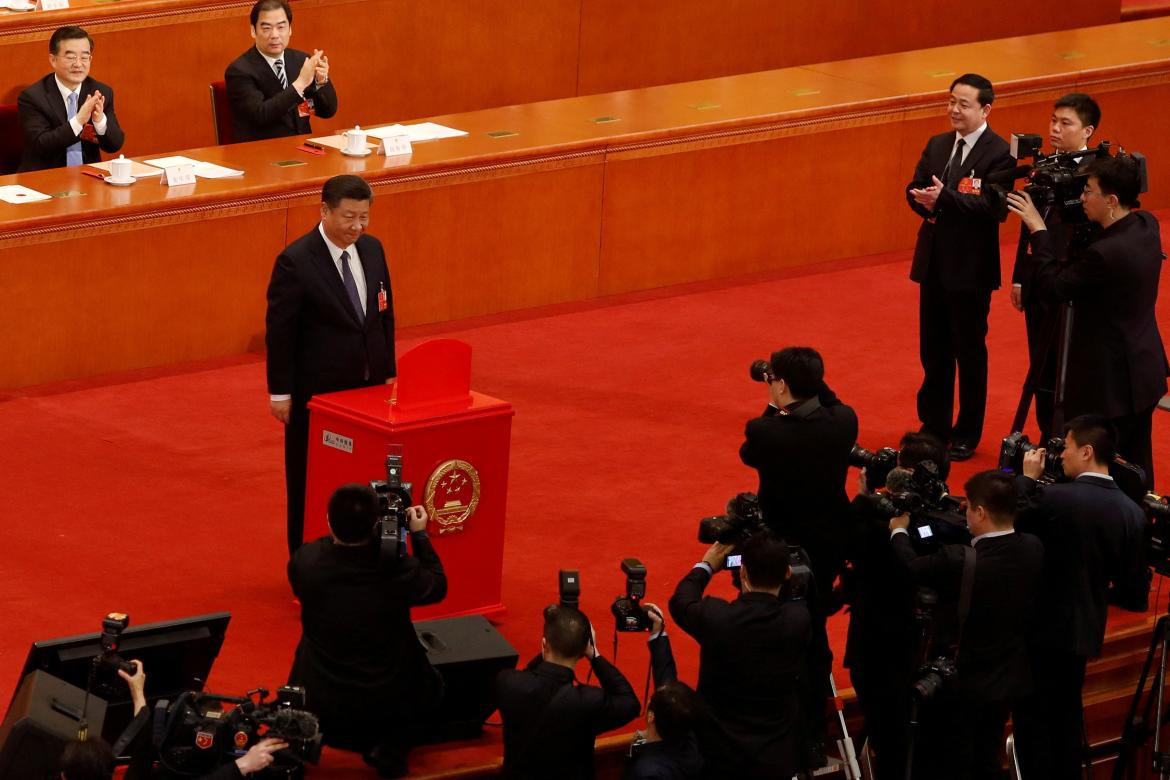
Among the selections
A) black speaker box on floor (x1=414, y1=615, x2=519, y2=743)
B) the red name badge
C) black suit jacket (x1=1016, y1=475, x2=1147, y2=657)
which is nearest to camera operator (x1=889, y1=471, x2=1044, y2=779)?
black suit jacket (x1=1016, y1=475, x2=1147, y2=657)

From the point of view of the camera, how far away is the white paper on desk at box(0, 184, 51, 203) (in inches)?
301

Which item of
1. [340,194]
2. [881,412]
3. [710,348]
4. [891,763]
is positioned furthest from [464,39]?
[891,763]

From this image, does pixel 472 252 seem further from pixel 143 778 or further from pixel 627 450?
pixel 143 778

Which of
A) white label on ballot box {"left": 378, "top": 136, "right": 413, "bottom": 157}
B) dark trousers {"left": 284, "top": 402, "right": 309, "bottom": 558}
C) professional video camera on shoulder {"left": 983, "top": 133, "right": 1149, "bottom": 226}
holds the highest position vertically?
professional video camera on shoulder {"left": 983, "top": 133, "right": 1149, "bottom": 226}

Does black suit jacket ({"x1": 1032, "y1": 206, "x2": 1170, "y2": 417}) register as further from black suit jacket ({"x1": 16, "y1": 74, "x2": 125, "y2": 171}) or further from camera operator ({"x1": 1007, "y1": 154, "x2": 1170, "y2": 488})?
black suit jacket ({"x1": 16, "y1": 74, "x2": 125, "y2": 171})

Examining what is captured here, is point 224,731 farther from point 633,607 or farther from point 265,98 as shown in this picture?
point 265,98

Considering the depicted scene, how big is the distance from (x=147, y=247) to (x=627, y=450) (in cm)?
199

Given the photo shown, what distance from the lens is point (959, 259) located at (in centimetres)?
717

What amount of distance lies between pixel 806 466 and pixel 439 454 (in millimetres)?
1081

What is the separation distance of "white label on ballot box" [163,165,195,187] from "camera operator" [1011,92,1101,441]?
316 centimetres

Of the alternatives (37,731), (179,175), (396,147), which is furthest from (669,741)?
(396,147)

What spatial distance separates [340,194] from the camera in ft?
18.9

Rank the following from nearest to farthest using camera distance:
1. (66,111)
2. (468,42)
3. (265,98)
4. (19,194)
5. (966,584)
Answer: (966,584) < (19,194) < (66,111) < (265,98) < (468,42)

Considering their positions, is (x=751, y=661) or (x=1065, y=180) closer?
(x=751, y=661)
